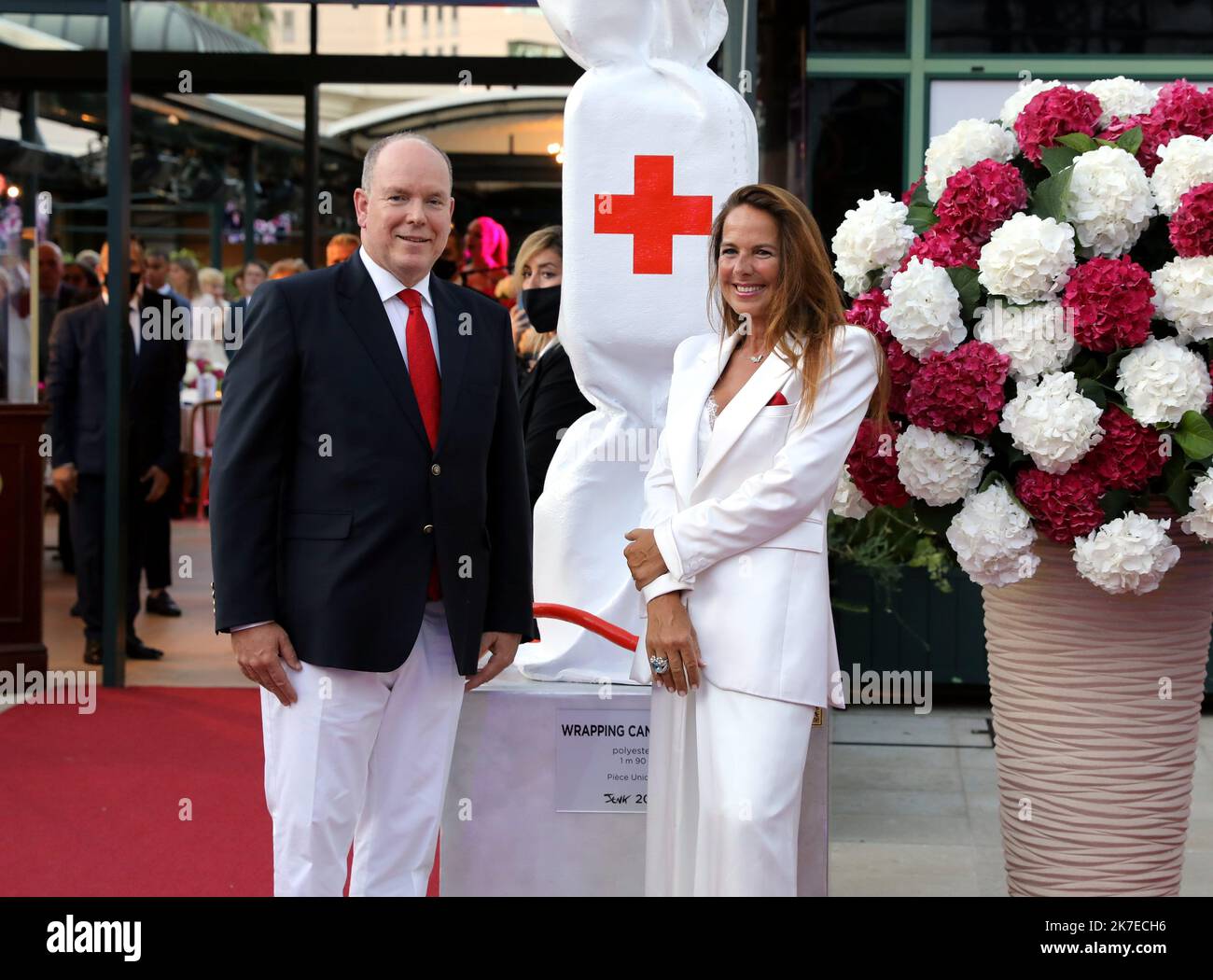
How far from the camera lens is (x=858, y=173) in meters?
6.83

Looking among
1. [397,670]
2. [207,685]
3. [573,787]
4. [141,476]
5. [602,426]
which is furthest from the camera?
[141,476]

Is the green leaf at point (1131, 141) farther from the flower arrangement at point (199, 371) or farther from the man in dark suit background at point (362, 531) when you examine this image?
the flower arrangement at point (199, 371)

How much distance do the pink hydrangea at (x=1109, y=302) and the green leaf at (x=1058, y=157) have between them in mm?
225

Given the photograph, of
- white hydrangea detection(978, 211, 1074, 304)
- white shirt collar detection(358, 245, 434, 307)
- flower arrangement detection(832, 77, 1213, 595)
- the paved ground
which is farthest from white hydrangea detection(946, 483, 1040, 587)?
the paved ground

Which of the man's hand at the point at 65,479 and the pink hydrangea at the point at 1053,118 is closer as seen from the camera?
the pink hydrangea at the point at 1053,118

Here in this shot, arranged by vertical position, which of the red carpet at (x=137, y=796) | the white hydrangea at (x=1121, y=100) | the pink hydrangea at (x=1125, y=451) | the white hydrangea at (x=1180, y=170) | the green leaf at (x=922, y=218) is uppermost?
the white hydrangea at (x=1121, y=100)

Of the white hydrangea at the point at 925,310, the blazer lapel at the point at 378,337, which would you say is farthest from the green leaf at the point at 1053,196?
the blazer lapel at the point at 378,337

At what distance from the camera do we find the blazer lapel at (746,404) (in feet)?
8.60

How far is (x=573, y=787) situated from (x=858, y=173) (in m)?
4.24

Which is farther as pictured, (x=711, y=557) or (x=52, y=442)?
(x=52, y=442)
